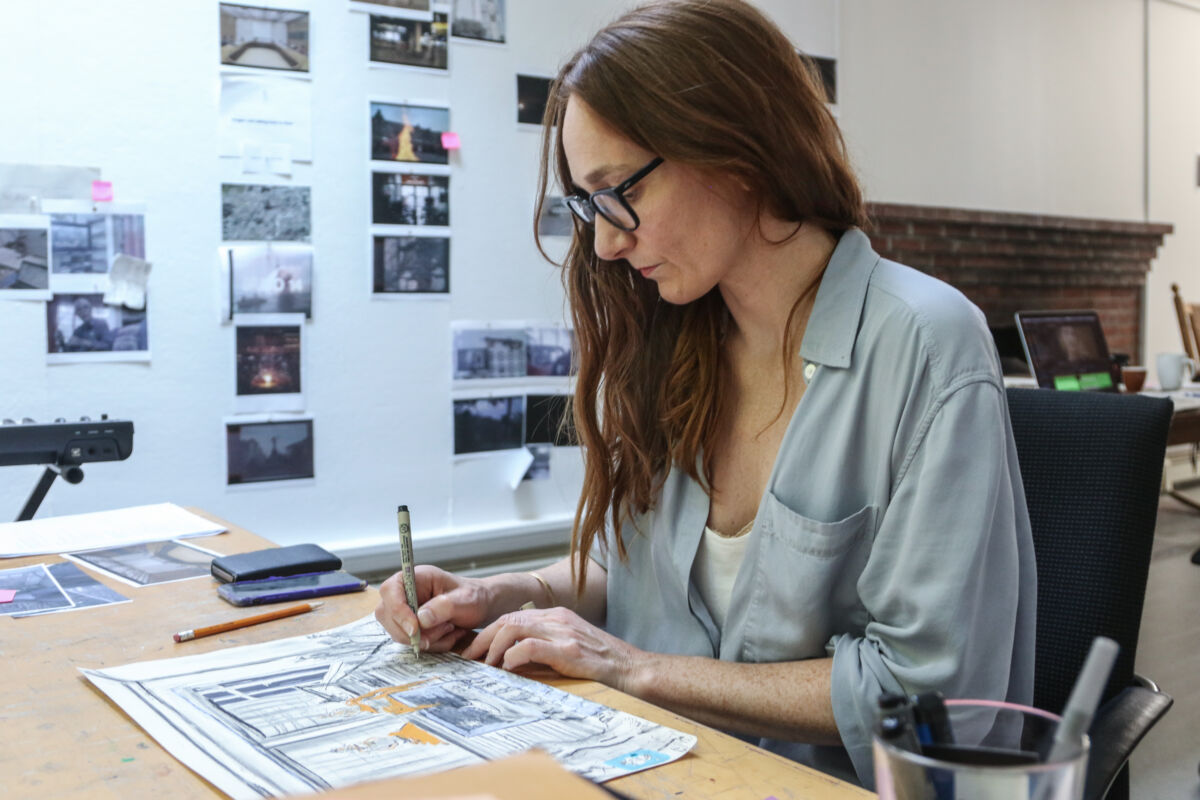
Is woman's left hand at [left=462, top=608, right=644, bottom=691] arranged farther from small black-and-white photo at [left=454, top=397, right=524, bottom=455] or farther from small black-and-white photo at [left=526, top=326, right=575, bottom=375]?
small black-and-white photo at [left=526, top=326, right=575, bottom=375]

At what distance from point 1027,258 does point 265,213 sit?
3.55 metres

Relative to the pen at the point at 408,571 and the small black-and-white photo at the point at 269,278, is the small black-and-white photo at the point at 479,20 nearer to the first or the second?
the small black-and-white photo at the point at 269,278

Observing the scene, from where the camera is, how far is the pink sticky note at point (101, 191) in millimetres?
2398

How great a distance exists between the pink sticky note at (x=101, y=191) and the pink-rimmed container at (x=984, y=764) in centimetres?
239

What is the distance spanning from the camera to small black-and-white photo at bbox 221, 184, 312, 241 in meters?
2.57

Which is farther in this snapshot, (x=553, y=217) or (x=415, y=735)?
(x=553, y=217)

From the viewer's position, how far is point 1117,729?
958mm

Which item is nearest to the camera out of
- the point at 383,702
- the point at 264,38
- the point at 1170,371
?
the point at 383,702

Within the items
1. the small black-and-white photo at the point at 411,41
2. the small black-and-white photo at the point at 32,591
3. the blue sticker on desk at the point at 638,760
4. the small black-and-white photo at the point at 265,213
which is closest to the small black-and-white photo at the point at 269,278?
the small black-and-white photo at the point at 265,213

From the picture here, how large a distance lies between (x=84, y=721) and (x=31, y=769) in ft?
0.31

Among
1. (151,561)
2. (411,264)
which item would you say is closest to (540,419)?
(411,264)

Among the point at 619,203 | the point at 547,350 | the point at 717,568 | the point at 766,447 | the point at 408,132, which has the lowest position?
the point at 717,568

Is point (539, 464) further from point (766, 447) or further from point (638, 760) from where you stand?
point (638, 760)

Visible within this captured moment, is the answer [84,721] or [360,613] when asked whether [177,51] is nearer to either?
[360,613]
